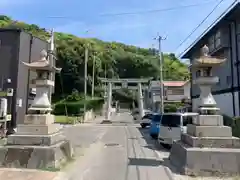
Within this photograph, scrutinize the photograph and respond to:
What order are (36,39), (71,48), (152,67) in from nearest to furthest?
(36,39) → (71,48) → (152,67)

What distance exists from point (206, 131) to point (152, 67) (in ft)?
230

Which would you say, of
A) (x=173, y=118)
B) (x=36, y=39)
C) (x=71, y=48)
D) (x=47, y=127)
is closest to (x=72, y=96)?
(x=71, y=48)

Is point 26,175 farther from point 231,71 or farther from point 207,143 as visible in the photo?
point 231,71

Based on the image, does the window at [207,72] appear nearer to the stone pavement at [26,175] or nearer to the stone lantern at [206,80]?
the stone lantern at [206,80]

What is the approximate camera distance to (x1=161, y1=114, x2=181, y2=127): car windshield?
14.0m

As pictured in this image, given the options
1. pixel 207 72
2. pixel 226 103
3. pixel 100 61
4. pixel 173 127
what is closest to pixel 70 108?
pixel 100 61

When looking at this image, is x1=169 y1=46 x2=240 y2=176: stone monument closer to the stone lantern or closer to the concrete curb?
the stone lantern

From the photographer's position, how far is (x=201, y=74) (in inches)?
376

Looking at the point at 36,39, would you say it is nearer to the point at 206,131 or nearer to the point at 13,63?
the point at 13,63

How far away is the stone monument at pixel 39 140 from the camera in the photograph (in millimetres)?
8609

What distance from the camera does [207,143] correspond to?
858cm

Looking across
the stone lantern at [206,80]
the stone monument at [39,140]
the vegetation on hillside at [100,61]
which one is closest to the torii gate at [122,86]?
the vegetation on hillside at [100,61]

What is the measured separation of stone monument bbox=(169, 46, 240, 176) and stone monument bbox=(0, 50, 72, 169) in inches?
158

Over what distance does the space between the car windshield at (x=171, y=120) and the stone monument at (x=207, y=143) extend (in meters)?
4.05
